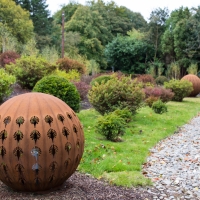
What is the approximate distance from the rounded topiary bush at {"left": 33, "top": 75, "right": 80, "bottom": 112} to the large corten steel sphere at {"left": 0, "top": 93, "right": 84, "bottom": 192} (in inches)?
244

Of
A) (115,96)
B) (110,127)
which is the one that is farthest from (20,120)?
(115,96)

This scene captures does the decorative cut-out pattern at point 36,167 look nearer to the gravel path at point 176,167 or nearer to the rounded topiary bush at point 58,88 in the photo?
the gravel path at point 176,167

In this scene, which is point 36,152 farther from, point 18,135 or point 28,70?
point 28,70

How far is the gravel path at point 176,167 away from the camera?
5.07m

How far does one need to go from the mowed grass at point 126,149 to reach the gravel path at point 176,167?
24 cm

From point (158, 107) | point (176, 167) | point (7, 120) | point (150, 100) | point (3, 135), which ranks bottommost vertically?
point (176, 167)

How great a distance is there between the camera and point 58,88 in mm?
10688

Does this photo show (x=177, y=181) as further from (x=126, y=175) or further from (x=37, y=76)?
(x=37, y=76)

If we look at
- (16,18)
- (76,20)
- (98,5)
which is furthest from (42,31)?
(98,5)

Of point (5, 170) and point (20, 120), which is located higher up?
point (20, 120)

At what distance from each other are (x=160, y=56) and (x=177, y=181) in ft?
116

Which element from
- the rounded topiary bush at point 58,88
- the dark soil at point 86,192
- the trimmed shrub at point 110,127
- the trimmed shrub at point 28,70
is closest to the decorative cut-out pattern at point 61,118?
the dark soil at point 86,192

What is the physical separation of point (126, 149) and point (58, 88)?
4180mm

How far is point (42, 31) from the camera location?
151 ft
